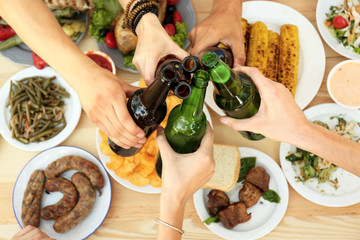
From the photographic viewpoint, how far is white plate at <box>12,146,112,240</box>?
1744 millimetres

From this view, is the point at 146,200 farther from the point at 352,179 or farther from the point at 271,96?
the point at 352,179

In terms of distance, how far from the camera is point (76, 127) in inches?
75.5

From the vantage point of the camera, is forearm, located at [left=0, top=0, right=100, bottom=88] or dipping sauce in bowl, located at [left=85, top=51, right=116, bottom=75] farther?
dipping sauce in bowl, located at [left=85, top=51, right=116, bottom=75]

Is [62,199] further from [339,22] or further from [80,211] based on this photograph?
[339,22]

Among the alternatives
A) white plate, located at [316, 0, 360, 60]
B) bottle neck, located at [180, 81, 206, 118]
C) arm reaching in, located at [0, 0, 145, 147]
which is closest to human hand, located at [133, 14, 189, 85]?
arm reaching in, located at [0, 0, 145, 147]

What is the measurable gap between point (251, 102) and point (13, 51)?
1.64m

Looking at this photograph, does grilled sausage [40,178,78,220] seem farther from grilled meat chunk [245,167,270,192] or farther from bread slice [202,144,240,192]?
grilled meat chunk [245,167,270,192]

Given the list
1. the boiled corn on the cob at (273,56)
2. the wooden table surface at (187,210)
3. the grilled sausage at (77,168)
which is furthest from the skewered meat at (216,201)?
the boiled corn on the cob at (273,56)

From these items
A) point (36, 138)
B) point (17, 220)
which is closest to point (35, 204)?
point (17, 220)

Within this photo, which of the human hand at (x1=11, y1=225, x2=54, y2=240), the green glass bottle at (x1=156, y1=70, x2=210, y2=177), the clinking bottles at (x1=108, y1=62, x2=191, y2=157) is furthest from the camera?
the human hand at (x1=11, y1=225, x2=54, y2=240)

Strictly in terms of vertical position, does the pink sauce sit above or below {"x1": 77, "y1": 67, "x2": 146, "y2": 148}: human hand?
below

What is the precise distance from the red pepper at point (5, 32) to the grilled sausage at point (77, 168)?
92 centimetres

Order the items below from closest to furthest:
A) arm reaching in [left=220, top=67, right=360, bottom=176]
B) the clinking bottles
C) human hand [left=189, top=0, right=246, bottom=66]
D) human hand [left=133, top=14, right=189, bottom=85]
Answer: the clinking bottles, arm reaching in [left=220, top=67, right=360, bottom=176], human hand [left=133, top=14, right=189, bottom=85], human hand [left=189, top=0, right=246, bottom=66]

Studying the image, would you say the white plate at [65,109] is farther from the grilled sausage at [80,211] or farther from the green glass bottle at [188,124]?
the green glass bottle at [188,124]
